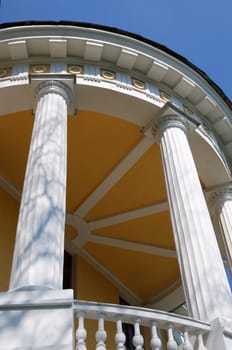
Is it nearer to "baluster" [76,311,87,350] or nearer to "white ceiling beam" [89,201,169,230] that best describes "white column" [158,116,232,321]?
"baluster" [76,311,87,350]

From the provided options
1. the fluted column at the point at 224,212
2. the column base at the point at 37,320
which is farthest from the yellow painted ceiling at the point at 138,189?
the column base at the point at 37,320

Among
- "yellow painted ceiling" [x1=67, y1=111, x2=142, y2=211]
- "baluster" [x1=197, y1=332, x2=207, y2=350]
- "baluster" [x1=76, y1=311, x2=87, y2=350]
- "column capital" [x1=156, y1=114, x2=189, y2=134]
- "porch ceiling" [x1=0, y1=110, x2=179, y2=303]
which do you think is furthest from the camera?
"porch ceiling" [x1=0, y1=110, x2=179, y2=303]

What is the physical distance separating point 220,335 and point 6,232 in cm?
679

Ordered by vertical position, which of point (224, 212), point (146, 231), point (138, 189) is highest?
point (138, 189)

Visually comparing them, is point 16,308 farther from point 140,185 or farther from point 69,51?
point 140,185

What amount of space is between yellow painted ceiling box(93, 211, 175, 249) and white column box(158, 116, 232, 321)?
13.7ft

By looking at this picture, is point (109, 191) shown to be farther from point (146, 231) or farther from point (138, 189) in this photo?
point (146, 231)

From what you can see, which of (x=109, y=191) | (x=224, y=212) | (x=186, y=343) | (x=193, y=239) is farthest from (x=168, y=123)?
(x=186, y=343)

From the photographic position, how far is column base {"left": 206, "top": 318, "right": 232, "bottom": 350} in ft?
16.6

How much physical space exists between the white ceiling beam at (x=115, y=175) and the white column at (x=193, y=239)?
177 cm

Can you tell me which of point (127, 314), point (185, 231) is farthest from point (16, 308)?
point (185, 231)

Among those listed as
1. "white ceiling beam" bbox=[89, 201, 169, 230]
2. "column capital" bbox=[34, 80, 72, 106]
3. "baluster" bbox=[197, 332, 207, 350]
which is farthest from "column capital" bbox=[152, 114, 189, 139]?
"baluster" bbox=[197, 332, 207, 350]

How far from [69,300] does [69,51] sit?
585 centimetres

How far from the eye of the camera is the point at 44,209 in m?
5.76
